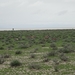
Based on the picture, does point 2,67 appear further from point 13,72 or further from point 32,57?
point 32,57

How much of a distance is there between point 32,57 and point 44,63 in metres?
3.39

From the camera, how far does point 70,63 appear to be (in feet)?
70.8

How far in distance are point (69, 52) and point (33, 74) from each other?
493 inches

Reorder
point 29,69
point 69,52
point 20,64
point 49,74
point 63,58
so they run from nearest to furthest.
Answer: point 49,74 < point 29,69 < point 20,64 < point 63,58 < point 69,52

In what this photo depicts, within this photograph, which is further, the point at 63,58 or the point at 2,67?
the point at 63,58

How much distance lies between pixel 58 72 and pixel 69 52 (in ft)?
38.0

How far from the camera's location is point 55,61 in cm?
2188

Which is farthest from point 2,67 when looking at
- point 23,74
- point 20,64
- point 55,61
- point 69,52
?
point 69,52

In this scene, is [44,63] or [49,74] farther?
[44,63]

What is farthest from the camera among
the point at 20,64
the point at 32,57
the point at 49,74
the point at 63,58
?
the point at 32,57

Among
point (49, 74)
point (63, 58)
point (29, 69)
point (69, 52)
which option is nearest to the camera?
point (49, 74)

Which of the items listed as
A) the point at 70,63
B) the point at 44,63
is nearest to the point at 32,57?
the point at 44,63

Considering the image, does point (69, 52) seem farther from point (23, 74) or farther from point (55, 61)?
point (23, 74)

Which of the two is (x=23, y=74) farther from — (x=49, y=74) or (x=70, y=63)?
(x=70, y=63)
